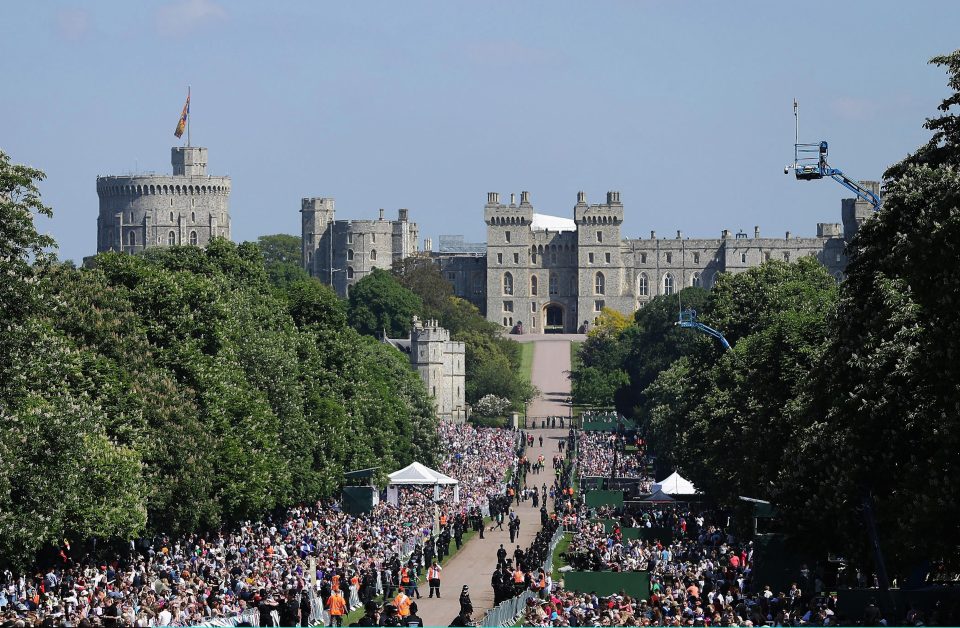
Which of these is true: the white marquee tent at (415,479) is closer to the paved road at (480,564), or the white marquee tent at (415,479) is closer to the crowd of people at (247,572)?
the crowd of people at (247,572)

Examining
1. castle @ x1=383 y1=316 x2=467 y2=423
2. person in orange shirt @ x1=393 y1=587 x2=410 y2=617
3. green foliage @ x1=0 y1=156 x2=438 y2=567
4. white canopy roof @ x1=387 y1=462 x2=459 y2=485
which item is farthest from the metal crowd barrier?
castle @ x1=383 y1=316 x2=467 y2=423

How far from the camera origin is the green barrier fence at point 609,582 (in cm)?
4359

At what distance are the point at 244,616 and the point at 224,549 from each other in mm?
12910

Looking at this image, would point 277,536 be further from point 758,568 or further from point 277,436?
point 758,568

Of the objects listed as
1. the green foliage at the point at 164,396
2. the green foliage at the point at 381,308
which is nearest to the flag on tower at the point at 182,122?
the green foliage at the point at 381,308

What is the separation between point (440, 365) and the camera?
435 feet

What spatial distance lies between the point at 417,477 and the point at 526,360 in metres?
101

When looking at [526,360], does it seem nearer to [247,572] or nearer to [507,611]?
[247,572]

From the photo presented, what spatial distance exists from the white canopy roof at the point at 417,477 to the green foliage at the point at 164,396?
154cm

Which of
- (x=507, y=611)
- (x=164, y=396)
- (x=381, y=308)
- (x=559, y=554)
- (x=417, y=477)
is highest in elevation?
(x=381, y=308)

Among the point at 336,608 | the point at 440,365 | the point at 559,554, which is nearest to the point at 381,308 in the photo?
the point at 440,365

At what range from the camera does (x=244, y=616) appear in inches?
1467

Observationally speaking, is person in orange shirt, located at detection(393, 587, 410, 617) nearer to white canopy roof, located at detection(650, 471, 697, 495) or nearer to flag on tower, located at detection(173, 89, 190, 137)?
white canopy roof, located at detection(650, 471, 697, 495)

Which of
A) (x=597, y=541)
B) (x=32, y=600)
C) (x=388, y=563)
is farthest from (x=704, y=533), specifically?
(x=32, y=600)
